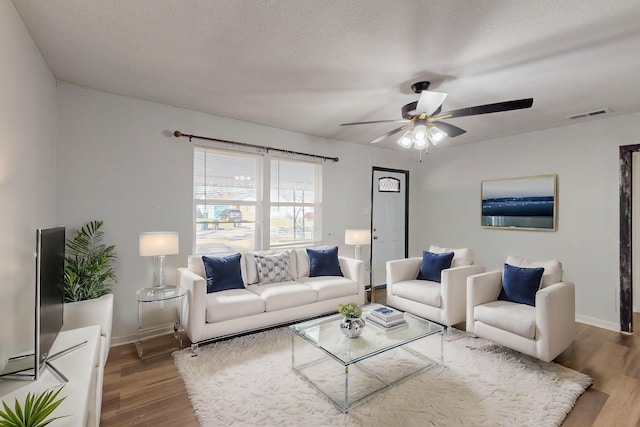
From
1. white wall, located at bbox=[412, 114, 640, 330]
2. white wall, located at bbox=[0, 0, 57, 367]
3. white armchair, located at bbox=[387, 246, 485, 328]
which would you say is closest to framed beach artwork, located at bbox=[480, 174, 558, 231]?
white wall, located at bbox=[412, 114, 640, 330]

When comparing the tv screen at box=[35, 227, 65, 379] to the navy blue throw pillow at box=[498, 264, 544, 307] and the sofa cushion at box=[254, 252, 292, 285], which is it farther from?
the navy blue throw pillow at box=[498, 264, 544, 307]

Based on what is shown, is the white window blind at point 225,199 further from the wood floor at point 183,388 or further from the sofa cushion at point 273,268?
the wood floor at point 183,388

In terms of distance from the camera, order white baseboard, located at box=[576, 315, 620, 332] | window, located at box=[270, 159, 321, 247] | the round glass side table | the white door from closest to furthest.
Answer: the round glass side table < white baseboard, located at box=[576, 315, 620, 332] < window, located at box=[270, 159, 321, 247] < the white door

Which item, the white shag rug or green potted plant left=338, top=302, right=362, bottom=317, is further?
green potted plant left=338, top=302, right=362, bottom=317

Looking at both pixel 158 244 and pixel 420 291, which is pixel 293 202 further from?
pixel 420 291

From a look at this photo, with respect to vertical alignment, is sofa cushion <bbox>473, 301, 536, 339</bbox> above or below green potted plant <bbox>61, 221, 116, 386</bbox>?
below

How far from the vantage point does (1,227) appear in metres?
1.70

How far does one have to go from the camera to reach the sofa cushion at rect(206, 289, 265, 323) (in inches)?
115

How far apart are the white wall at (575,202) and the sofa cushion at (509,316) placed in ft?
5.55

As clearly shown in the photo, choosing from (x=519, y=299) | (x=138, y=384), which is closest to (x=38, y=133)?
(x=138, y=384)

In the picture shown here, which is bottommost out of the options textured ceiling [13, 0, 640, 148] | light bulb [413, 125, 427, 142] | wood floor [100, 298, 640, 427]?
wood floor [100, 298, 640, 427]

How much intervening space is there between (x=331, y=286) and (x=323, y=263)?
42 cm

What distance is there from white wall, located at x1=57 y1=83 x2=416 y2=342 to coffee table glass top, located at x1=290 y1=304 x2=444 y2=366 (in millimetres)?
1886

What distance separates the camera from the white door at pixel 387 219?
5430 mm
